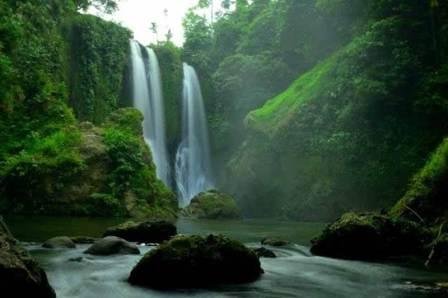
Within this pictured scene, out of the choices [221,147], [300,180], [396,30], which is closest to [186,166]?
[221,147]

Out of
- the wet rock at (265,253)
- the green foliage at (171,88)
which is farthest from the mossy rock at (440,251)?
the green foliage at (171,88)

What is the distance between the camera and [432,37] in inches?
1027

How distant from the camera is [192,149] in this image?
38.3m

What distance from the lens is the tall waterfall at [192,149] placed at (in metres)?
36.6

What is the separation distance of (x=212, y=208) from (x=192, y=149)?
11387mm

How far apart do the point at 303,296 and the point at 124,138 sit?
18819 mm

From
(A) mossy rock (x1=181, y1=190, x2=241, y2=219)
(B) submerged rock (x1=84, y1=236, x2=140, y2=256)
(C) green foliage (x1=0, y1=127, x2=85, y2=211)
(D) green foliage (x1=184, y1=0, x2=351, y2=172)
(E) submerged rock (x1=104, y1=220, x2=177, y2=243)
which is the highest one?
(D) green foliage (x1=184, y1=0, x2=351, y2=172)

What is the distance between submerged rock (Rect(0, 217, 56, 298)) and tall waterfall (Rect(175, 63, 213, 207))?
2824 centimetres

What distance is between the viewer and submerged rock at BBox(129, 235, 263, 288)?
26.1 feet

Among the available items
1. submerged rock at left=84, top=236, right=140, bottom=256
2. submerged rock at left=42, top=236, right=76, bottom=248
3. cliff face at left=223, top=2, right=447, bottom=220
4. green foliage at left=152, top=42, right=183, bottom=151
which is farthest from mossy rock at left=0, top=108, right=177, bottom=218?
submerged rock at left=84, top=236, right=140, bottom=256

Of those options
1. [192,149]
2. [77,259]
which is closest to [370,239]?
[77,259]

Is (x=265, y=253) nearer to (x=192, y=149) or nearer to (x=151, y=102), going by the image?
(x=151, y=102)

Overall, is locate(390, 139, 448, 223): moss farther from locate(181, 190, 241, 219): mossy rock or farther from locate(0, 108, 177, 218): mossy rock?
locate(181, 190, 241, 219): mossy rock

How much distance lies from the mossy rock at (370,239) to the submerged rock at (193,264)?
3.83 m
